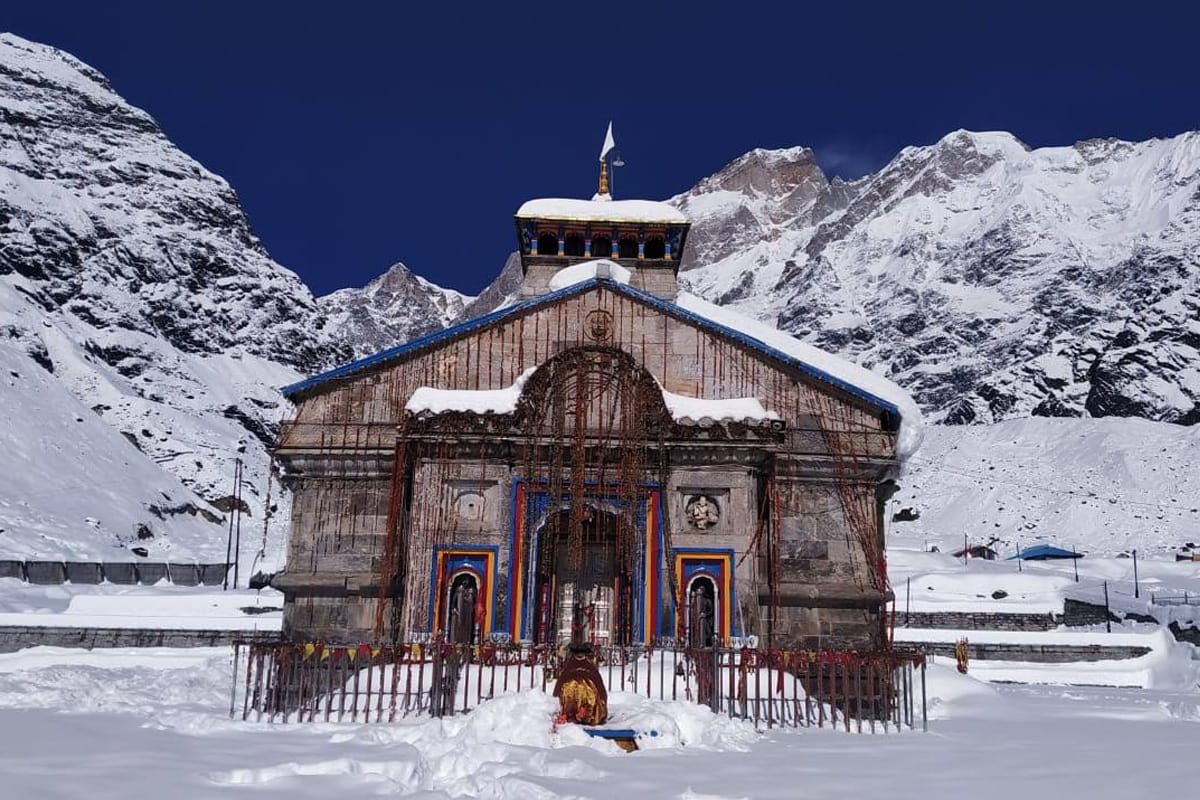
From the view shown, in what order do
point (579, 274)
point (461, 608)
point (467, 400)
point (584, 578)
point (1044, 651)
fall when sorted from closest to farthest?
1. point (461, 608)
2. point (467, 400)
3. point (584, 578)
4. point (579, 274)
5. point (1044, 651)

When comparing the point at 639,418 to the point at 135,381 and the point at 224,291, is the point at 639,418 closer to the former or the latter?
the point at 135,381

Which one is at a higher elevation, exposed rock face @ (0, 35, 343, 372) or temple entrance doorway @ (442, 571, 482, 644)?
exposed rock face @ (0, 35, 343, 372)

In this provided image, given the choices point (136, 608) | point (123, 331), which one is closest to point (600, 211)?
point (136, 608)

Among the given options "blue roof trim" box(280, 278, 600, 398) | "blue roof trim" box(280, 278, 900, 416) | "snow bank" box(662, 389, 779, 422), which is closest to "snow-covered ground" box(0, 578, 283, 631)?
"blue roof trim" box(280, 278, 600, 398)

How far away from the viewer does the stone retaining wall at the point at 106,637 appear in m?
35.6

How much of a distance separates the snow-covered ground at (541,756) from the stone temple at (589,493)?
5.10 metres

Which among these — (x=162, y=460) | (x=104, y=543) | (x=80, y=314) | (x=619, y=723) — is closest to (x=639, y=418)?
(x=619, y=723)

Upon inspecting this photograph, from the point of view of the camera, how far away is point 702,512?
24.5m

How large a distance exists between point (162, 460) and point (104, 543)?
36.7m

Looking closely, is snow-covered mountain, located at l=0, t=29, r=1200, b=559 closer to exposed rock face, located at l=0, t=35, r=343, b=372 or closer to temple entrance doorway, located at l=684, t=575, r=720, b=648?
exposed rock face, located at l=0, t=35, r=343, b=372

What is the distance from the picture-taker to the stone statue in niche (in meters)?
24.4

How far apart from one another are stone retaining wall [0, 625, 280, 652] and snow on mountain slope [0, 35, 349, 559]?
79.0 ft

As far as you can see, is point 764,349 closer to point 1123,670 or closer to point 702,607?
point 702,607

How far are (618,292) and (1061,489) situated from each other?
8958 cm
